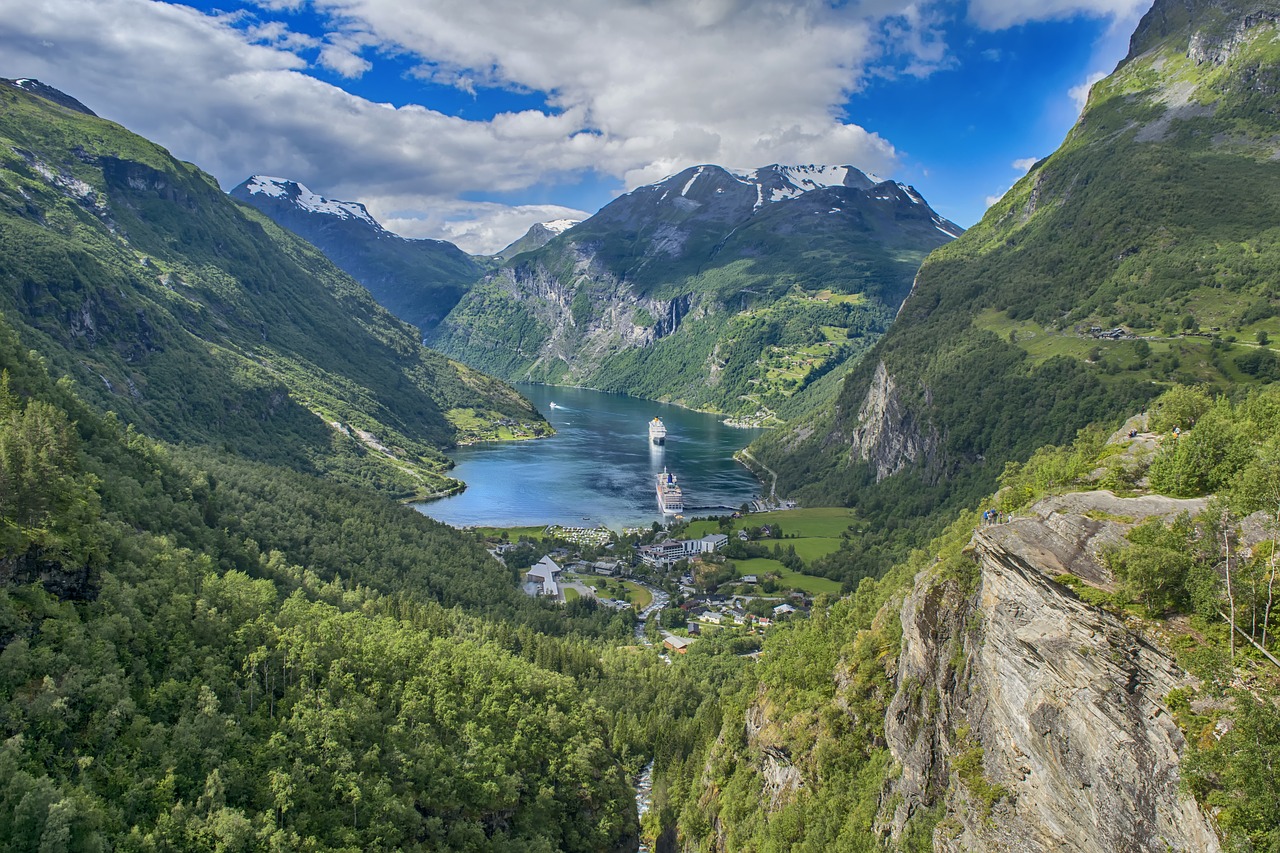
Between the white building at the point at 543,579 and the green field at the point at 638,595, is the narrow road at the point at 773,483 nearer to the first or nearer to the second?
the green field at the point at 638,595

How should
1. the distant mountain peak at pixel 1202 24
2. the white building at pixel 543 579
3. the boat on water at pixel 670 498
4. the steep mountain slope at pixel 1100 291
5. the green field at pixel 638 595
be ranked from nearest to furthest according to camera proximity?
the green field at pixel 638 595 → the white building at pixel 543 579 → the steep mountain slope at pixel 1100 291 → the boat on water at pixel 670 498 → the distant mountain peak at pixel 1202 24

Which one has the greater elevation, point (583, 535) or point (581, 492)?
point (581, 492)

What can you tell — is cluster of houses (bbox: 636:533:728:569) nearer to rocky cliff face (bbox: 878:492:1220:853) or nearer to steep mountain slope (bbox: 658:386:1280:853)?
steep mountain slope (bbox: 658:386:1280:853)

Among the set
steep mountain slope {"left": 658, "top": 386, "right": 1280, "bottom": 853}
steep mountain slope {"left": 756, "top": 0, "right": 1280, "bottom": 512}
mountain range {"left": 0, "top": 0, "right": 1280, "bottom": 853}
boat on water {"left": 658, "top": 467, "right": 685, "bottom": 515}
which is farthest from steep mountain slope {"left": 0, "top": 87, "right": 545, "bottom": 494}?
steep mountain slope {"left": 658, "top": 386, "right": 1280, "bottom": 853}

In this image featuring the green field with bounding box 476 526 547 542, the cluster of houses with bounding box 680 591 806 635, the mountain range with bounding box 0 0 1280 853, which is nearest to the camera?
the mountain range with bounding box 0 0 1280 853

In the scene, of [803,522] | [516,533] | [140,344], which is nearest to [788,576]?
[803,522]

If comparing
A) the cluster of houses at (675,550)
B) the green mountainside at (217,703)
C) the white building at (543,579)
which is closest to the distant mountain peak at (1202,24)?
the cluster of houses at (675,550)

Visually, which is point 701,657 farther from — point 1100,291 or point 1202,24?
point 1202,24
